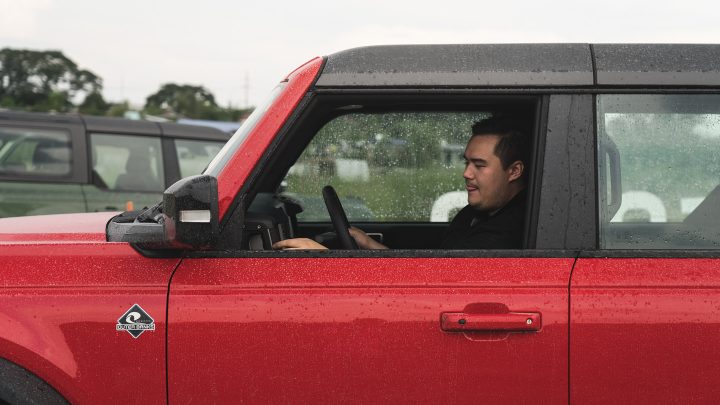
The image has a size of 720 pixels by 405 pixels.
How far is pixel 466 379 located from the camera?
246cm

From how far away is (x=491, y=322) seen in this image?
246 centimetres

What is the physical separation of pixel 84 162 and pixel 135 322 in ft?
21.3

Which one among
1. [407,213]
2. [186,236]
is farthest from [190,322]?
[407,213]

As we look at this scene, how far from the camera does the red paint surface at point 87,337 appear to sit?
98.9 inches

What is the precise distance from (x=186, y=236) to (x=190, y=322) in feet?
0.78

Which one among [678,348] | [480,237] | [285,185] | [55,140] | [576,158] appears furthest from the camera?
[55,140]

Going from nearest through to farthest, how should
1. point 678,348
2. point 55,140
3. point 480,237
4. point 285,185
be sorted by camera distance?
point 678,348
point 480,237
point 285,185
point 55,140

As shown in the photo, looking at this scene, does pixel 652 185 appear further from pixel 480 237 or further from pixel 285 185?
pixel 285 185

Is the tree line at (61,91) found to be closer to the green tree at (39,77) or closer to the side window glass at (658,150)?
the green tree at (39,77)

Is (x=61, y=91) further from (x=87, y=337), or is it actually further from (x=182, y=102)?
(x=87, y=337)

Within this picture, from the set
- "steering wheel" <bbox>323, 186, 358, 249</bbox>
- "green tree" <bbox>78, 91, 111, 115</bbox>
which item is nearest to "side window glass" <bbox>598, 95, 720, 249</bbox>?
"steering wheel" <bbox>323, 186, 358, 249</bbox>

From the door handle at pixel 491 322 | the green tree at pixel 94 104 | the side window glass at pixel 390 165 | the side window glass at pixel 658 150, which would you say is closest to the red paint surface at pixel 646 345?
the door handle at pixel 491 322

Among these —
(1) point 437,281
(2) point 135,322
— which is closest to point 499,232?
(1) point 437,281

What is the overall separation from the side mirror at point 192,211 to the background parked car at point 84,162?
628cm
